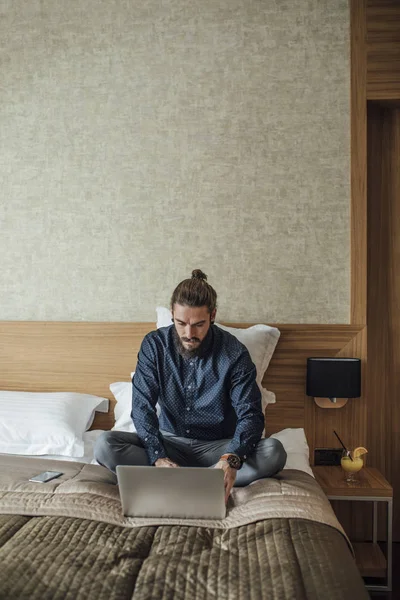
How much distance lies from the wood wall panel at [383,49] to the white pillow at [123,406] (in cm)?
183

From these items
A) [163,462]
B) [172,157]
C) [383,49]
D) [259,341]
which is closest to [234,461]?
[163,462]

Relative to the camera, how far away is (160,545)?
166cm

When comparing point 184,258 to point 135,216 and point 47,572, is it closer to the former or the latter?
point 135,216

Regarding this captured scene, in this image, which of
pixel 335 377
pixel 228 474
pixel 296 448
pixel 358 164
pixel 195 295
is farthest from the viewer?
pixel 358 164

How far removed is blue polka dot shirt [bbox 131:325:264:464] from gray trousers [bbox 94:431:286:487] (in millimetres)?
62

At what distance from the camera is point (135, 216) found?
122 inches

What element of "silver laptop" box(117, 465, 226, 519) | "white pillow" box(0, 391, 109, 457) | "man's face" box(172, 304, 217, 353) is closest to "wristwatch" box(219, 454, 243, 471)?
"silver laptop" box(117, 465, 226, 519)

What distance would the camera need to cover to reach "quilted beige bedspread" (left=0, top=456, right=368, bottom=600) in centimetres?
137

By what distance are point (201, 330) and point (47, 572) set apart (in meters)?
1.19

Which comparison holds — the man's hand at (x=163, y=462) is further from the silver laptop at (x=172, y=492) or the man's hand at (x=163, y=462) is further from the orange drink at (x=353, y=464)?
the orange drink at (x=353, y=464)

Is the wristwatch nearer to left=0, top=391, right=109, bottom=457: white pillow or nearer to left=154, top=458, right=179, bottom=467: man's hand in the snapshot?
left=154, top=458, right=179, bottom=467: man's hand

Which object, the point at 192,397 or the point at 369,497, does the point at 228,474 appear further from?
the point at 369,497

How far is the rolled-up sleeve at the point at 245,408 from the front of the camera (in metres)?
2.31

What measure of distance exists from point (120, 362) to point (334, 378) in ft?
3.38
